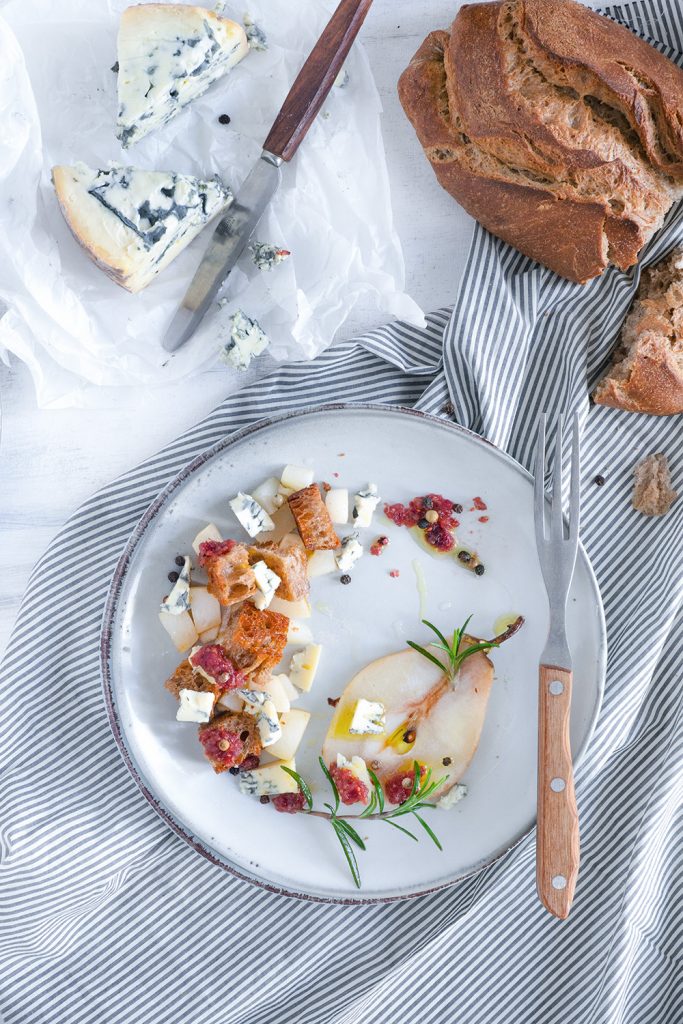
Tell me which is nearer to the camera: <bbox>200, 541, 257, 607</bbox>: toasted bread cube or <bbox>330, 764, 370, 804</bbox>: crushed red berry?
<bbox>200, 541, 257, 607</bbox>: toasted bread cube

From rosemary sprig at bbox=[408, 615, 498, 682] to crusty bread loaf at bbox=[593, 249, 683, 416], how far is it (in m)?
0.62

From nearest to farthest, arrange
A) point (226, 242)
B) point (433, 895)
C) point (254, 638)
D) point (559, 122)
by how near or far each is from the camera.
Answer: point (559, 122), point (254, 638), point (226, 242), point (433, 895)

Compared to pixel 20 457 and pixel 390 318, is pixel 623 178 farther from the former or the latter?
pixel 20 457

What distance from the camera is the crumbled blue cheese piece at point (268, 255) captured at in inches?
76.0

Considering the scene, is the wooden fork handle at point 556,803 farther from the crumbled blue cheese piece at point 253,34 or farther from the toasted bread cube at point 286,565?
the crumbled blue cheese piece at point 253,34

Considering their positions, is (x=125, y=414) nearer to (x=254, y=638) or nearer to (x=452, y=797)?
(x=254, y=638)

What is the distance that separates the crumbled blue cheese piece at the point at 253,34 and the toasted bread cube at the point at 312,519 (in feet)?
3.32

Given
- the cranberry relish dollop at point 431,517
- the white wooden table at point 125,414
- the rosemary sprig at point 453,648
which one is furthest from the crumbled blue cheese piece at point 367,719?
the white wooden table at point 125,414

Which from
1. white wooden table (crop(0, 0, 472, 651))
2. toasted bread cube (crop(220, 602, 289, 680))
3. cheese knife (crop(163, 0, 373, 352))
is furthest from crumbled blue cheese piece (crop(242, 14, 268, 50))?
toasted bread cube (crop(220, 602, 289, 680))

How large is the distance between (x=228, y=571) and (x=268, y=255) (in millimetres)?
728

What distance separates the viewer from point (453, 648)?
1921 mm

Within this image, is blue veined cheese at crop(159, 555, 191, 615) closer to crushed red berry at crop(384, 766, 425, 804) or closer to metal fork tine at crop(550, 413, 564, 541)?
crushed red berry at crop(384, 766, 425, 804)

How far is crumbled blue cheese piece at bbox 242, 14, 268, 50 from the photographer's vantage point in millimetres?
1919

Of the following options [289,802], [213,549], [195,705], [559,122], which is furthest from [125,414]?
[559,122]
